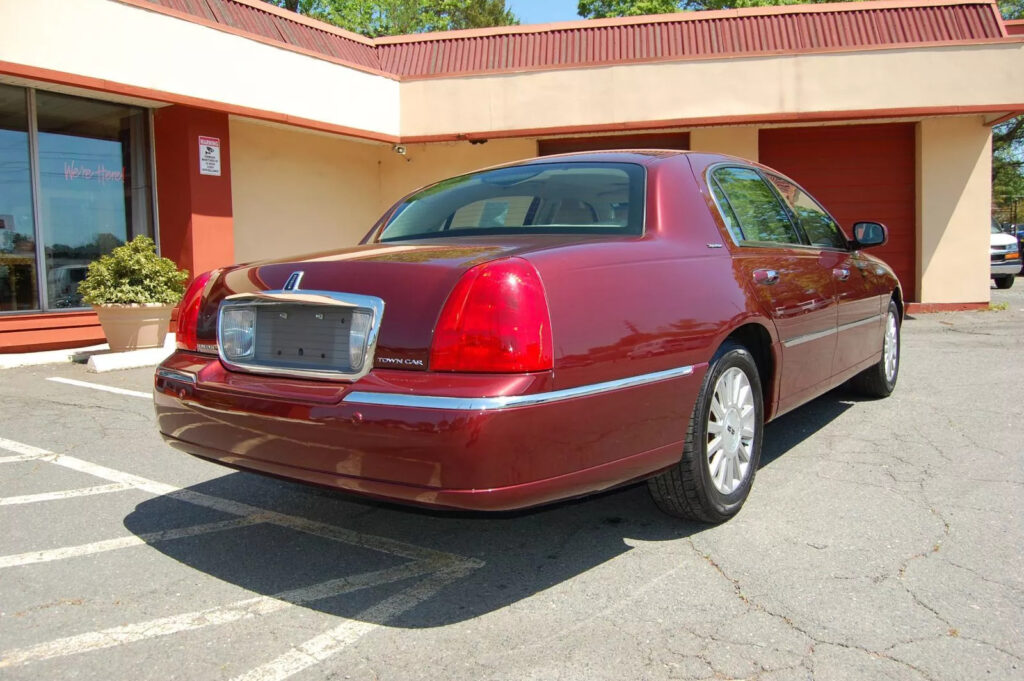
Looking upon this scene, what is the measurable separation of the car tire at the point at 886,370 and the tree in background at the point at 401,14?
33390mm

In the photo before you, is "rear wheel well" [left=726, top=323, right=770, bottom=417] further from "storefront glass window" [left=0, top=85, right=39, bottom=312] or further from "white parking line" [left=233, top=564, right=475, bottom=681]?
"storefront glass window" [left=0, top=85, right=39, bottom=312]

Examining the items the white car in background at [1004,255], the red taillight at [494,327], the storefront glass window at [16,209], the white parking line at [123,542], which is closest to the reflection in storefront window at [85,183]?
the storefront glass window at [16,209]

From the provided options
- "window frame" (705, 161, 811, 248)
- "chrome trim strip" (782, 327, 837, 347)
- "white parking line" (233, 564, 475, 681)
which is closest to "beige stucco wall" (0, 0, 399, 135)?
"window frame" (705, 161, 811, 248)

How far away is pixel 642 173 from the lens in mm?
3480

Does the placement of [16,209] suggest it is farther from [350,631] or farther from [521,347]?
[521,347]

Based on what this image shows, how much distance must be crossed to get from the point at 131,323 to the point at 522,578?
706cm

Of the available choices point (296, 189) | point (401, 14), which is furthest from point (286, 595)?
point (401, 14)

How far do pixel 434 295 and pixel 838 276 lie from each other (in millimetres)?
2908

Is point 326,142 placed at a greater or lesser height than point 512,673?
greater

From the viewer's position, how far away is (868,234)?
5074 millimetres

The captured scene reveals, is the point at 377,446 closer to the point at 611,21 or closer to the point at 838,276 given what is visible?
the point at 838,276

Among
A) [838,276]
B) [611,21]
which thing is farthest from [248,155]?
[838,276]

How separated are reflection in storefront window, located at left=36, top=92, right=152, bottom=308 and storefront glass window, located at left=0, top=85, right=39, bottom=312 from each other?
165 mm

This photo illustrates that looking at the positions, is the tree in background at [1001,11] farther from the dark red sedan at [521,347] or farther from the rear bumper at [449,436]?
the rear bumper at [449,436]
